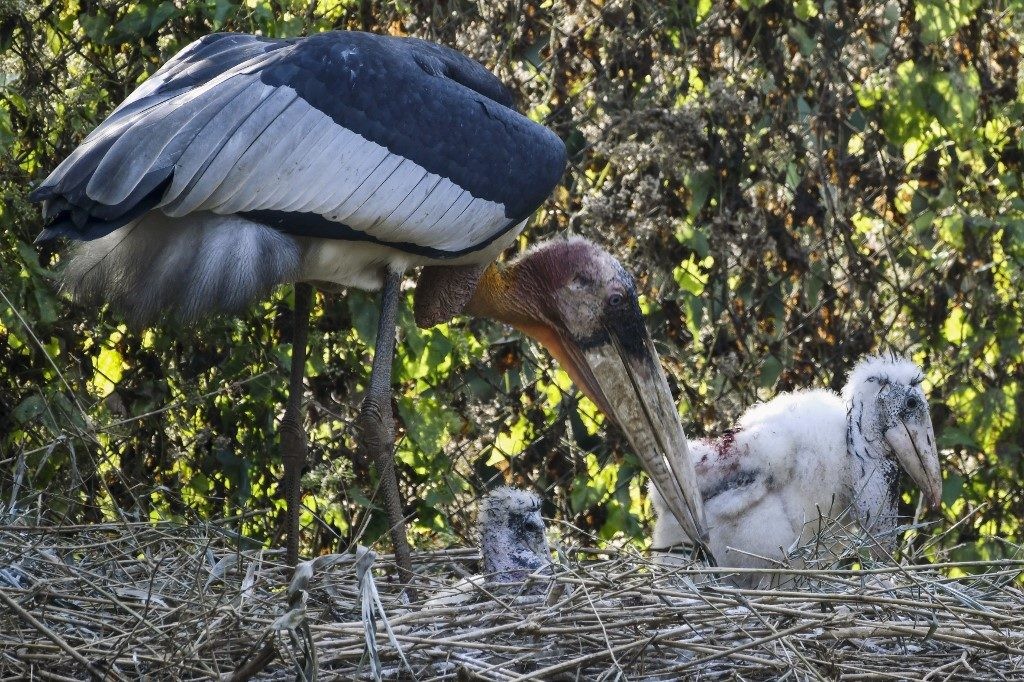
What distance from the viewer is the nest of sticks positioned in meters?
2.53

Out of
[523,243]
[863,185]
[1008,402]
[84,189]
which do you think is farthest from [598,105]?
[84,189]

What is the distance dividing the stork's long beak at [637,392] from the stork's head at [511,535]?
0.58 metres

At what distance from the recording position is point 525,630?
105 inches

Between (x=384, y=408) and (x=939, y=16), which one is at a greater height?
(x=939, y=16)

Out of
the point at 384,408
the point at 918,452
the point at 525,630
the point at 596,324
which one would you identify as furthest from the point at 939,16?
the point at 525,630

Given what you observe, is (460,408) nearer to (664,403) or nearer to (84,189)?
(664,403)

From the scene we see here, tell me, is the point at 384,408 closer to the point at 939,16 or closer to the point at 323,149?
the point at 323,149

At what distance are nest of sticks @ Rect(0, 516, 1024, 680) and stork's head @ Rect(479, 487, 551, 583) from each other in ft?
0.85

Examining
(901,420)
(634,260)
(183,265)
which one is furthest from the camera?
(634,260)

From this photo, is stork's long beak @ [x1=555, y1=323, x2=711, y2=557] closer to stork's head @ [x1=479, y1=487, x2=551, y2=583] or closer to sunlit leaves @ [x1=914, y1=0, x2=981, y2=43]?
stork's head @ [x1=479, y1=487, x2=551, y2=583]

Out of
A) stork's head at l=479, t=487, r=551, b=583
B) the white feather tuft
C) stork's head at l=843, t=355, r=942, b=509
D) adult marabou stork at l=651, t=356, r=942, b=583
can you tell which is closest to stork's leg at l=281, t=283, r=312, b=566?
the white feather tuft

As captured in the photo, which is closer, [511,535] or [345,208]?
[511,535]

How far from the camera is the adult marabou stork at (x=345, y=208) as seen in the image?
3.16 meters

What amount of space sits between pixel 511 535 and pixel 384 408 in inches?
26.5
